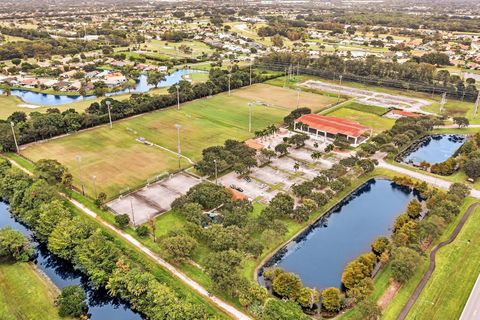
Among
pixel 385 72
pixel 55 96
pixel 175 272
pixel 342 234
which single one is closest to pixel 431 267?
pixel 342 234

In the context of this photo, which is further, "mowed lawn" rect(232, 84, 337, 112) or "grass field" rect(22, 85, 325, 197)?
"mowed lawn" rect(232, 84, 337, 112)

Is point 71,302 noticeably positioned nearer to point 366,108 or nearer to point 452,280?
point 452,280

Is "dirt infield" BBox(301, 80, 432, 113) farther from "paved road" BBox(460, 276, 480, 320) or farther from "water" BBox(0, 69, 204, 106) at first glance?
"paved road" BBox(460, 276, 480, 320)

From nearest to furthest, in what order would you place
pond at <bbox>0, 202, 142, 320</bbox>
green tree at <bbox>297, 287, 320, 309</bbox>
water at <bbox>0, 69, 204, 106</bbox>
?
green tree at <bbox>297, 287, 320, 309</bbox>, pond at <bbox>0, 202, 142, 320</bbox>, water at <bbox>0, 69, 204, 106</bbox>

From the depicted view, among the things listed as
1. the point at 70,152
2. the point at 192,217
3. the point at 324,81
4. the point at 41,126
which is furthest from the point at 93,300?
the point at 324,81

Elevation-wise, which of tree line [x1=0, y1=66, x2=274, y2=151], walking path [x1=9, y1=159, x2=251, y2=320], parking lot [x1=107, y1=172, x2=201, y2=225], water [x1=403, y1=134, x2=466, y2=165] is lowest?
water [x1=403, y1=134, x2=466, y2=165]

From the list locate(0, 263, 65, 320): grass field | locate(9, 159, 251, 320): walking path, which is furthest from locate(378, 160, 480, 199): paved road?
locate(0, 263, 65, 320): grass field

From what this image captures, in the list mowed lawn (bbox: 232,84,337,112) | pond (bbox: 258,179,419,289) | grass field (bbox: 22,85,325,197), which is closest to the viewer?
pond (bbox: 258,179,419,289)
